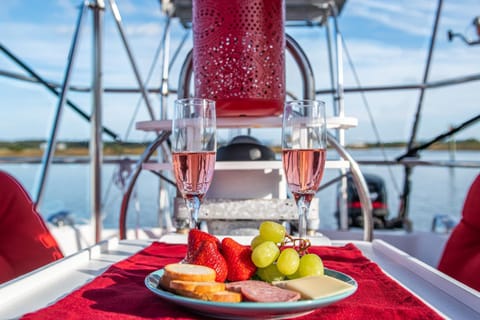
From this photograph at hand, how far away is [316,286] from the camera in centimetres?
44

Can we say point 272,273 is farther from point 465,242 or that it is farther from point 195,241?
point 465,242

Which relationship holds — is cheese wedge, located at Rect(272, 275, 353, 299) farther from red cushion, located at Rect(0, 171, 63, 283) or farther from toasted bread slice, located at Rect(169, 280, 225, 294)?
red cushion, located at Rect(0, 171, 63, 283)

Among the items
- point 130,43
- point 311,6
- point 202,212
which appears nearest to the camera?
point 202,212

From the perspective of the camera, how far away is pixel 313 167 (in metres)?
0.60

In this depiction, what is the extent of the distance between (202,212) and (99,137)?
80 centimetres

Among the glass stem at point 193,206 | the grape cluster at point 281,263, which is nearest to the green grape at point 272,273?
the grape cluster at point 281,263

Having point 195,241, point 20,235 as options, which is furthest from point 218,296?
point 20,235

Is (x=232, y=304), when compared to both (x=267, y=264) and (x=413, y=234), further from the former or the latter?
(x=413, y=234)

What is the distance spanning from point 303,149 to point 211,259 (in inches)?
7.4

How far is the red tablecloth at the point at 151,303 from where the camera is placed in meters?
0.43

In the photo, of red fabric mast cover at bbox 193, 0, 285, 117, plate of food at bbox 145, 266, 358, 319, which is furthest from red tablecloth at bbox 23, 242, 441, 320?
red fabric mast cover at bbox 193, 0, 285, 117

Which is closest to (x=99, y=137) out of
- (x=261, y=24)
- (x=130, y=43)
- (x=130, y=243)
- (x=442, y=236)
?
(x=130, y=43)

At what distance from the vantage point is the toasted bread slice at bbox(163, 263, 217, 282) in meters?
0.44

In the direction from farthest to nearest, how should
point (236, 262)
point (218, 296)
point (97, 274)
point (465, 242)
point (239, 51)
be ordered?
point (465, 242)
point (239, 51)
point (97, 274)
point (236, 262)
point (218, 296)
